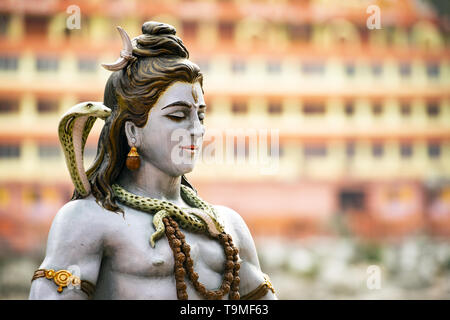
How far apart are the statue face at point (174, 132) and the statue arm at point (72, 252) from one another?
1.22ft

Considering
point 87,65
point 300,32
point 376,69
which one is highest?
point 300,32

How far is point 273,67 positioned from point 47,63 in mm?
7301

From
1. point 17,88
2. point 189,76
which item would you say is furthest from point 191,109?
point 17,88

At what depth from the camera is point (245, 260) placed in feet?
9.78

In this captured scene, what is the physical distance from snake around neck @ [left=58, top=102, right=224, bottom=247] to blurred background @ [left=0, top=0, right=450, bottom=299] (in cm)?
1778

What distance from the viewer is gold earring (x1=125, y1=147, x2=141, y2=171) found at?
2.78 metres

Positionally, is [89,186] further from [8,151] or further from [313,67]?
[313,67]

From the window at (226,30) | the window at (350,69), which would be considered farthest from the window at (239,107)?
the window at (350,69)

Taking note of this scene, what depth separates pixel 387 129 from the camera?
22719 mm

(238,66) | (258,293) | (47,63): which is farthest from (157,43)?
(238,66)

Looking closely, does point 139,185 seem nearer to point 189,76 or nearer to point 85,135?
point 85,135

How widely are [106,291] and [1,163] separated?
1899 cm

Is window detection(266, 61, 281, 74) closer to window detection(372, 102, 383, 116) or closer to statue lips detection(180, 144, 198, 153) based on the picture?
window detection(372, 102, 383, 116)

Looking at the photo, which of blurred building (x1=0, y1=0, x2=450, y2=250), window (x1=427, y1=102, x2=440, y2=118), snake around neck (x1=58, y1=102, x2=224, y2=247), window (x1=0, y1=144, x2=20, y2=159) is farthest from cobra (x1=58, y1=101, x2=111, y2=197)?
window (x1=427, y1=102, x2=440, y2=118)
